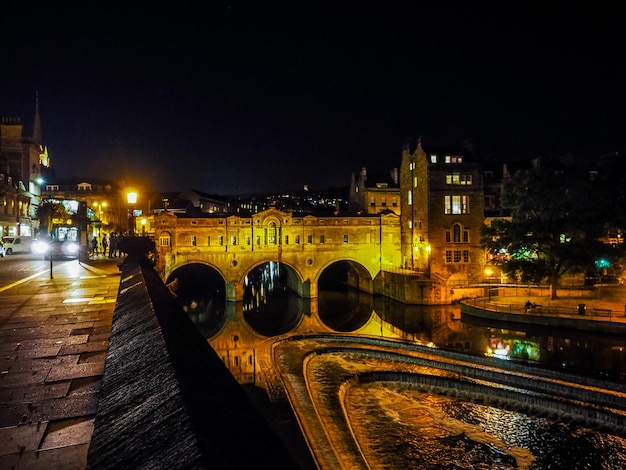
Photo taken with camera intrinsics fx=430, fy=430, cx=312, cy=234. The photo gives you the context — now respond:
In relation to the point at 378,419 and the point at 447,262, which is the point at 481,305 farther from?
the point at 378,419

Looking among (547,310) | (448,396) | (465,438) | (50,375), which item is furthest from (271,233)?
(50,375)

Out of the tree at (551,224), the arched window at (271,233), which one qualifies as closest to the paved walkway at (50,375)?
the tree at (551,224)

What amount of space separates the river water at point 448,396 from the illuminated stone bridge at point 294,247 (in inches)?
202

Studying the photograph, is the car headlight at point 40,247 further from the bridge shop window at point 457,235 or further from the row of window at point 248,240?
the bridge shop window at point 457,235

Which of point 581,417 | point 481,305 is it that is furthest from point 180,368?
point 481,305

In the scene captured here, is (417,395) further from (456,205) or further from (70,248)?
(456,205)

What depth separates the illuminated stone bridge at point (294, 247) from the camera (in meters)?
45.5

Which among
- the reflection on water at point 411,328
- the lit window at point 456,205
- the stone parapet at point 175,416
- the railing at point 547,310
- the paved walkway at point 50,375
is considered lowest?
the reflection on water at point 411,328

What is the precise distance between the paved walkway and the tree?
3515cm

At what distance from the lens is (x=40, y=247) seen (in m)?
37.4

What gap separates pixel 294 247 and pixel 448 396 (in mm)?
30903

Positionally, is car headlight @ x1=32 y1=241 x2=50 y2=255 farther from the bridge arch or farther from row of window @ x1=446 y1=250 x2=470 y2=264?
row of window @ x1=446 y1=250 x2=470 y2=264

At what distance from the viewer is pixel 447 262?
47.8 m

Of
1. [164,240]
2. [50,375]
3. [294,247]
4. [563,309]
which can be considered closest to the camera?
[50,375]
